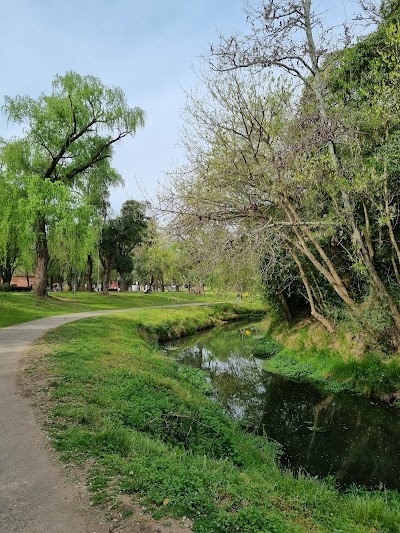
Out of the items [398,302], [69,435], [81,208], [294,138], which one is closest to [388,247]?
[398,302]

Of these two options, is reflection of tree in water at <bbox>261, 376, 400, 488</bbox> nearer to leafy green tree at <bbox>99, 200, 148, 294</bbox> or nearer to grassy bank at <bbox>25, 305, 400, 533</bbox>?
grassy bank at <bbox>25, 305, 400, 533</bbox>

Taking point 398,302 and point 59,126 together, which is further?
point 59,126

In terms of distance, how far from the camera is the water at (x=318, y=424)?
7445mm

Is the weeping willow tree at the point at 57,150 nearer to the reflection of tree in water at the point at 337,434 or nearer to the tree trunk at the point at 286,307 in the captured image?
the tree trunk at the point at 286,307

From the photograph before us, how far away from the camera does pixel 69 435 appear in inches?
209

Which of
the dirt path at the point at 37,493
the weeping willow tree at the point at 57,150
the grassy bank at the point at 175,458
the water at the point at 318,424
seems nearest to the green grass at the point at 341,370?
the water at the point at 318,424

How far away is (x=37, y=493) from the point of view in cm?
392

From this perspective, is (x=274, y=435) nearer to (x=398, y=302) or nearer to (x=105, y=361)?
(x=105, y=361)

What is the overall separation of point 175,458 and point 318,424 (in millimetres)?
6064

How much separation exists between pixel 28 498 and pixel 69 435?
1456 mm

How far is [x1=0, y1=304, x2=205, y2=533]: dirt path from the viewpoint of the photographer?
3.48 m

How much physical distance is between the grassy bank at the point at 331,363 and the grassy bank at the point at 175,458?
478cm

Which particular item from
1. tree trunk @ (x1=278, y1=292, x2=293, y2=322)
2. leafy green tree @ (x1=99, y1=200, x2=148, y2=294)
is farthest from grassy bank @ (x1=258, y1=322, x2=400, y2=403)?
leafy green tree @ (x1=99, y1=200, x2=148, y2=294)

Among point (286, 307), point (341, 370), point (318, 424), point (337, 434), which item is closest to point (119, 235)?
point (286, 307)
